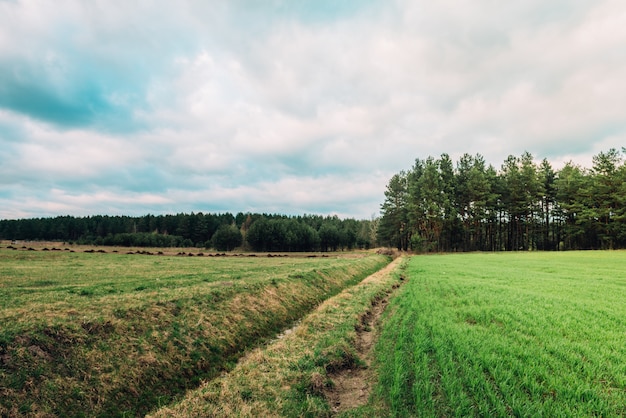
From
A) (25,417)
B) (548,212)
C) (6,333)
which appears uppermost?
(548,212)

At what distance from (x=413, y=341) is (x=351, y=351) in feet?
7.00

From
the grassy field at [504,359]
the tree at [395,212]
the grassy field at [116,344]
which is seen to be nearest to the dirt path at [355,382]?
the grassy field at [504,359]

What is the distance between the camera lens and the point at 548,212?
78438 millimetres

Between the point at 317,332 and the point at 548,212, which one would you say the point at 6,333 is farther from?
the point at 548,212

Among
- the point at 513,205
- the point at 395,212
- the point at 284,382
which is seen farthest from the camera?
the point at 395,212

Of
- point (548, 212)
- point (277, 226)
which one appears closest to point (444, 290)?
point (548, 212)

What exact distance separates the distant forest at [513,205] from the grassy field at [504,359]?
2468 inches

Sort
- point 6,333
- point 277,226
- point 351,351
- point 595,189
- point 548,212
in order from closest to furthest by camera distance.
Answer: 1. point 6,333
2. point 351,351
3. point 595,189
4. point 548,212
5. point 277,226

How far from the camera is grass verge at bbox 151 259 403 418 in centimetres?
639

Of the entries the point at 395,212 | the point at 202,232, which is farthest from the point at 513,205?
the point at 202,232

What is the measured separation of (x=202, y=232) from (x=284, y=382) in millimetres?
128958

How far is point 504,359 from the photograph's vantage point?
25.4 feet

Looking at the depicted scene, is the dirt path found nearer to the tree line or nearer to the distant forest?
the distant forest

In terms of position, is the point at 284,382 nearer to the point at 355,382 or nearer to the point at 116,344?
the point at 355,382
